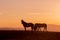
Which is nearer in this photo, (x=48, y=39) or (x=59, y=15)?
(x=48, y=39)

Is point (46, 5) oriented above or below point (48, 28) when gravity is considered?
above

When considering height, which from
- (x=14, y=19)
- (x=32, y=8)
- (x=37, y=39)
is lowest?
(x=37, y=39)

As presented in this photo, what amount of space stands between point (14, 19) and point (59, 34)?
0.55 meters

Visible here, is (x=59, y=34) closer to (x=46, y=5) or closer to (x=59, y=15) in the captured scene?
(x=59, y=15)

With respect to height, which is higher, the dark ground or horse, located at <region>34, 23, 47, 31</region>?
horse, located at <region>34, 23, 47, 31</region>

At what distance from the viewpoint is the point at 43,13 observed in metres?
1.65

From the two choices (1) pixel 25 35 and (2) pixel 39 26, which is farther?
(2) pixel 39 26

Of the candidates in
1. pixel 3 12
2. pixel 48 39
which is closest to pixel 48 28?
pixel 48 39

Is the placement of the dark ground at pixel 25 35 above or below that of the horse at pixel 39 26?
below

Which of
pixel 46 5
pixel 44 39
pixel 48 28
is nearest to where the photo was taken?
pixel 44 39

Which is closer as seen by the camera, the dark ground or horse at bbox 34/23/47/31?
the dark ground

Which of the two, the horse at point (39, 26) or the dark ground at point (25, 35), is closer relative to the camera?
the dark ground at point (25, 35)

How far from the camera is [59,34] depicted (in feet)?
4.25

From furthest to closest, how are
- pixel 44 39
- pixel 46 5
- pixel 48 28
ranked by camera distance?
pixel 46 5 → pixel 48 28 → pixel 44 39
